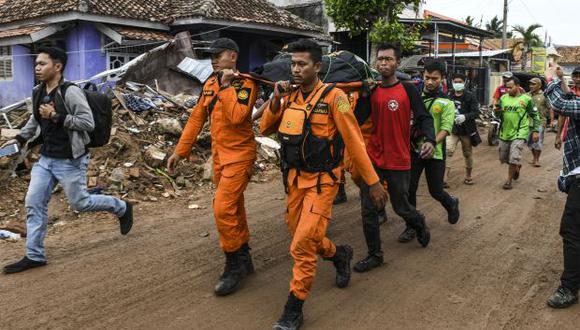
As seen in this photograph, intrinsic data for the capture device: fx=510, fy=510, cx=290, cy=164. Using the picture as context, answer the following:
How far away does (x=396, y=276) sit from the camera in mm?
4508

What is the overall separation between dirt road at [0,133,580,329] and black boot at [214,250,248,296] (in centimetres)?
8

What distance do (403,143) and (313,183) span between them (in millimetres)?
1472

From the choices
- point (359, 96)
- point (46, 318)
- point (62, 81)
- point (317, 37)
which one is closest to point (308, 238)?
point (359, 96)

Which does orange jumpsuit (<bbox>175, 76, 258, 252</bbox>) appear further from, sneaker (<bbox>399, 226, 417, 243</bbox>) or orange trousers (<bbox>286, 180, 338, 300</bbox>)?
sneaker (<bbox>399, 226, 417, 243</bbox>)

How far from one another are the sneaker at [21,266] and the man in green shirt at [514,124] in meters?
7.03

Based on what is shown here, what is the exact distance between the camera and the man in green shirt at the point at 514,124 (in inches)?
335

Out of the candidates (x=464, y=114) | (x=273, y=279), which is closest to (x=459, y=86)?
(x=464, y=114)

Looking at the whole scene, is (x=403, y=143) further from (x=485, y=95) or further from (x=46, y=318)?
(x=485, y=95)

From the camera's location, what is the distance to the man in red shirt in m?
4.58

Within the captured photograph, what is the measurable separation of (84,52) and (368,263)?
13.0 m

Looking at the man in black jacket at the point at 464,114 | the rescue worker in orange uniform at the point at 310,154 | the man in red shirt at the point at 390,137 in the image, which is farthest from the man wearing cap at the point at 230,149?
the man in black jacket at the point at 464,114

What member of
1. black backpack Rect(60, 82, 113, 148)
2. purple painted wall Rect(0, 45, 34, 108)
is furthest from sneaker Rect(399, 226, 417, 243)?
purple painted wall Rect(0, 45, 34, 108)

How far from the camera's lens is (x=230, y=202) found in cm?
400

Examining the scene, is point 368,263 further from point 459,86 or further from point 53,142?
point 459,86
